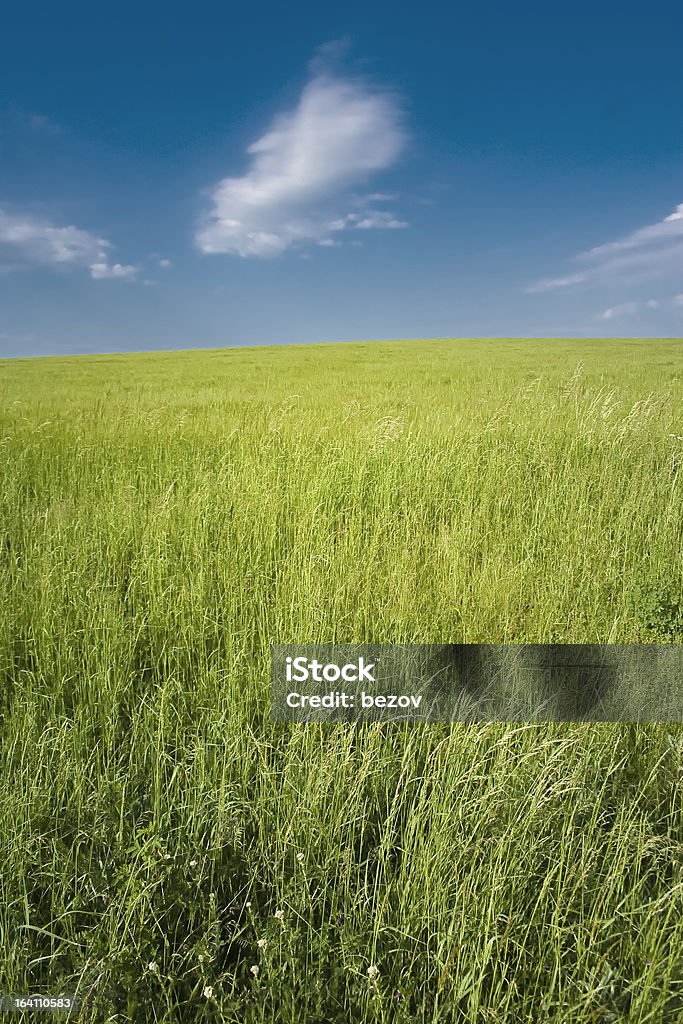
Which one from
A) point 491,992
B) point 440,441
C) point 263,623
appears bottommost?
point 491,992

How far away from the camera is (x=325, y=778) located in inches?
69.4

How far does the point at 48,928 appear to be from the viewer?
57.8 inches

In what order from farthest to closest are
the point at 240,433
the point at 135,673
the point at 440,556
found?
1. the point at 240,433
2. the point at 440,556
3. the point at 135,673

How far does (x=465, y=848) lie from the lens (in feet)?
4.75

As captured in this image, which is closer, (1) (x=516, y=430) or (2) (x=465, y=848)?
(2) (x=465, y=848)

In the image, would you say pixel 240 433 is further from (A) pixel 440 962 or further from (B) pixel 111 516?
(A) pixel 440 962

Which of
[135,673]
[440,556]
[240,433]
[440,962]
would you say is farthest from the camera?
[240,433]

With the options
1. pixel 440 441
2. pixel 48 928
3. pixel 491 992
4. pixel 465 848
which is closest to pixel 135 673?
pixel 48 928

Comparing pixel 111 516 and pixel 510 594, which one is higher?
pixel 111 516

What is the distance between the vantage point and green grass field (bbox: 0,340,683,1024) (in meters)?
1.34

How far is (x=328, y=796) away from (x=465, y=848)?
18.4 inches

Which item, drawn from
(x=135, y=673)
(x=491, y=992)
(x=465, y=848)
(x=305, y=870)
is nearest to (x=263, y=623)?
(x=135, y=673)

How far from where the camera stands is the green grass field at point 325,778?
4.39 feet

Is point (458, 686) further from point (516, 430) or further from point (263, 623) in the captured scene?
point (516, 430)
